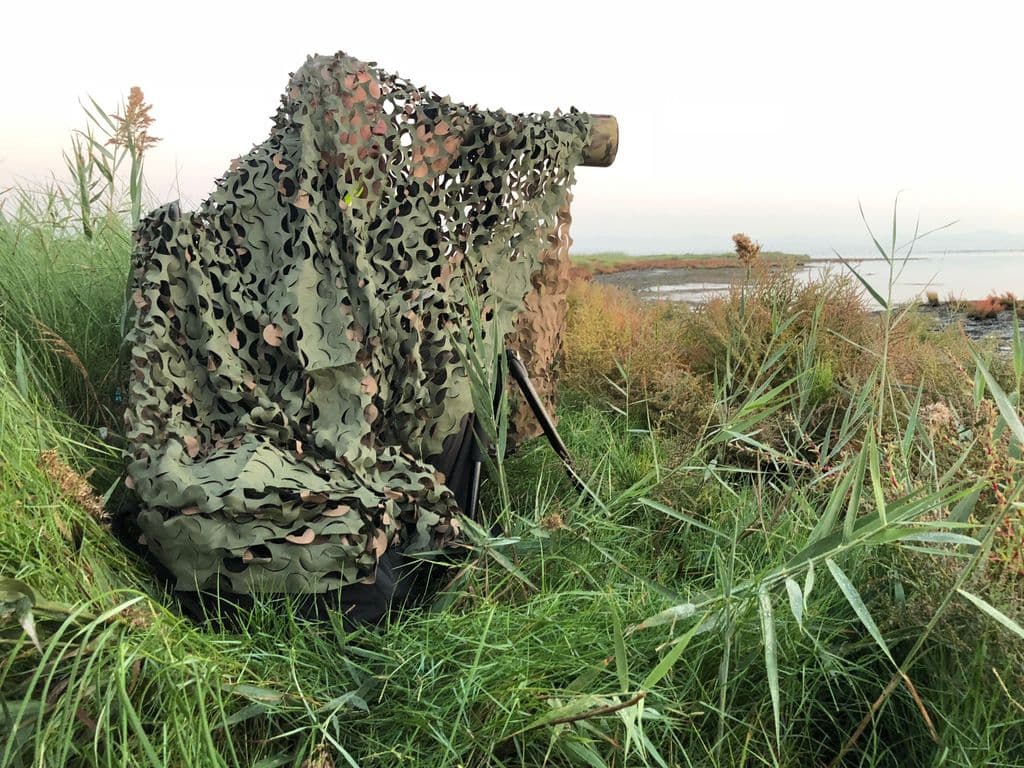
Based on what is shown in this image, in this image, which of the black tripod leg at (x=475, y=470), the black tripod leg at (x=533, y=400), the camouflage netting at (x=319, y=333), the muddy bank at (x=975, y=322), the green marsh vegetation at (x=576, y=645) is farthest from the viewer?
the muddy bank at (x=975, y=322)

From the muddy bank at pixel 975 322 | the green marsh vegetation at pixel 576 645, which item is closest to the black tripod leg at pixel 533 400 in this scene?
the green marsh vegetation at pixel 576 645

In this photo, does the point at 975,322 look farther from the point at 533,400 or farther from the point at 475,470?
the point at 475,470

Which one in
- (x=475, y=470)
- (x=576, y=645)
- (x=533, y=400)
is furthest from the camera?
(x=533, y=400)

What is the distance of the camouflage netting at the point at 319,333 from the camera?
6.19ft

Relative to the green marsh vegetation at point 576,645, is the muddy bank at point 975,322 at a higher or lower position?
higher

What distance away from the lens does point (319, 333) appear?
7.11 feet

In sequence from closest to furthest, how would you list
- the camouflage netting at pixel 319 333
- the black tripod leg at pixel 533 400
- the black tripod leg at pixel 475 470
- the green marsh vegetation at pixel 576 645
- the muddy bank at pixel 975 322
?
the green marsh vegetation at pixel 576 645 < the camouflage netting at pixel 319 333 < the black tripod leg at pixel 475 470 < the black tripod leg at pixel 533 400 < the muddy bank at pixel 975 322

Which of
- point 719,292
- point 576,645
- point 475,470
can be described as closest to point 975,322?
point 719,292

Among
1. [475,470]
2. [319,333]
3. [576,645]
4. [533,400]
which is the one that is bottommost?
[576,645]

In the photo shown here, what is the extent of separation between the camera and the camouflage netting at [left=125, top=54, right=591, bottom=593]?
1887mm

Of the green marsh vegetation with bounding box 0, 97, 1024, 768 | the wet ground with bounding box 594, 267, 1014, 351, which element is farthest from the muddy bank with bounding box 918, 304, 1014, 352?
the green marsh vegetation with bounding box 0, 97, 1024, 768

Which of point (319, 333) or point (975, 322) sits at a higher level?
point (319, 333)

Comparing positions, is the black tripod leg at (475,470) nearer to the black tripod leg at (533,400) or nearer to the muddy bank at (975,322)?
the black tripod leg at (533,400)

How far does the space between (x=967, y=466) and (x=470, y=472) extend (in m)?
1.34
